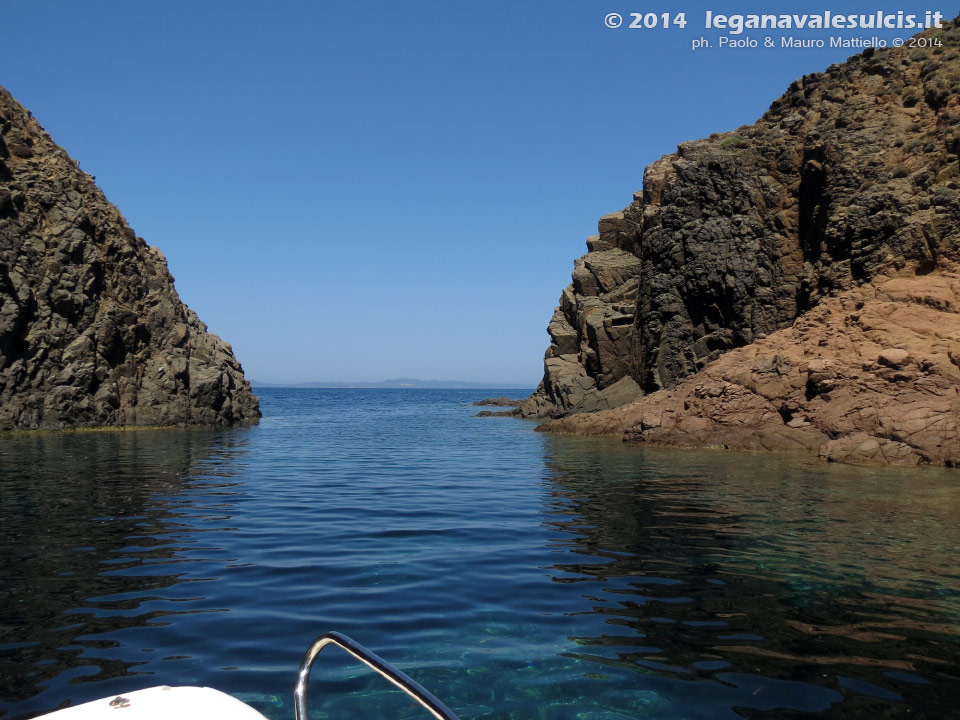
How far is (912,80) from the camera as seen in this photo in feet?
111

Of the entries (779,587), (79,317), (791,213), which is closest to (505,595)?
(779,587)

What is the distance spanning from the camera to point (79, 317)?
1745 inches

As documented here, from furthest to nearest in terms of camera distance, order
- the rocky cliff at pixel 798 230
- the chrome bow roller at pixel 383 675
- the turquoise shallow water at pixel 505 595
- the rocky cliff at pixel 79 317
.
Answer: the rocky cliff at pixel 79 317, the rocky cliff at pixel 798 230, the turquoise shallow water at pixel 505 595, the chrome bow roller at pixel 383 675

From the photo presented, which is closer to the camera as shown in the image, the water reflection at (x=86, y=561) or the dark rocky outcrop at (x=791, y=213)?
the water reflection at (x=86, y=561)

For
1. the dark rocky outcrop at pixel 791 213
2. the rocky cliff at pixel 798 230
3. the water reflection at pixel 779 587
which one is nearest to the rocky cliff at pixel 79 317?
the dark rocky outcrop at pixel 791 213

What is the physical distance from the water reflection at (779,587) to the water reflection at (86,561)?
470cm

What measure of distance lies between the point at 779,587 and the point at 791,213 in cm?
3226

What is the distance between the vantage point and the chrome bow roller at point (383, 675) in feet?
11.0

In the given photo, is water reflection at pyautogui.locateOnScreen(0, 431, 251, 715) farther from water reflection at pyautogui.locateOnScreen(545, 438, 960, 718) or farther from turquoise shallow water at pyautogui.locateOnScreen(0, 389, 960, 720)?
water reflection at pyautogui.locateOnScreen(545, 438, 960, 718)

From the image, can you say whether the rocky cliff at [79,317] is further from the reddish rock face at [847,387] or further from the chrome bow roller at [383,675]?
the chrome bow roller at [383,675]

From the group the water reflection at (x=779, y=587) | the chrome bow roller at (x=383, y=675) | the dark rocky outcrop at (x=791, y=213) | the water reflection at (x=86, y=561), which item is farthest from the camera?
the dark rocky outcrop at (x=791, y=213)

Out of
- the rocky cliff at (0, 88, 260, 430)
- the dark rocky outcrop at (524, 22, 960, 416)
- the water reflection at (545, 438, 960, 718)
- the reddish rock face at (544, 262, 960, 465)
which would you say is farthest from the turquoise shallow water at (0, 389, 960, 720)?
the rocky cliff at (0, 88, 260, 430)

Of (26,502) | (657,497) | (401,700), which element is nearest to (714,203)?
(657,497)

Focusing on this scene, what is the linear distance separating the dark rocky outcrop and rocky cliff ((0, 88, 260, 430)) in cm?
2661
